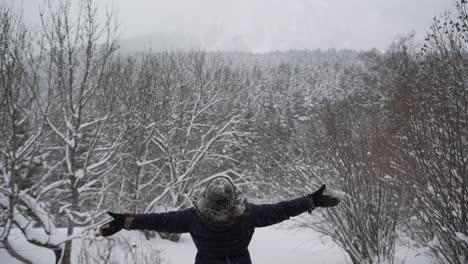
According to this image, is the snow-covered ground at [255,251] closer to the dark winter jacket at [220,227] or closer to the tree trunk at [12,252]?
the tree trunk at [12,252]

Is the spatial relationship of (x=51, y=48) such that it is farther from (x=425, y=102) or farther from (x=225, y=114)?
(x=225, y=114)

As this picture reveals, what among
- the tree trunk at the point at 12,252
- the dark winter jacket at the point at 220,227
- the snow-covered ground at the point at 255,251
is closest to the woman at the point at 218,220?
the dark winter jacket at the point at 220,227

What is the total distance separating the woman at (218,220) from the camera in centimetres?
221

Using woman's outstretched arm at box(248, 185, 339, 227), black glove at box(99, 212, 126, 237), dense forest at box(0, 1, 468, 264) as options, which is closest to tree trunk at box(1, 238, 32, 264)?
dense forest at box(0, 1, 468, 264)

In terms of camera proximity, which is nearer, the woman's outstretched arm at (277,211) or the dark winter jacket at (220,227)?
the dark winter jacket at (220,227)

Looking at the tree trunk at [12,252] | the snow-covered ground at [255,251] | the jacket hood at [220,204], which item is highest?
the jacket hood at [220,204]

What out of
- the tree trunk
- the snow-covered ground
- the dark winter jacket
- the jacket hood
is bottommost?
the snow-covered ground

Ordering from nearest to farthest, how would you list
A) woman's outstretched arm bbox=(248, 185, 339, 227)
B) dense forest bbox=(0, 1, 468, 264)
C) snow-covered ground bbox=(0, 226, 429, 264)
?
woman's outstretched arm bbox=(248, 185, 339, 227), dense forest bbox=(0, 1, 468, 264), snow-covered ground bbox=(0, 226, 429, 264)

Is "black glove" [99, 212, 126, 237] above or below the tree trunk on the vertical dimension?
above

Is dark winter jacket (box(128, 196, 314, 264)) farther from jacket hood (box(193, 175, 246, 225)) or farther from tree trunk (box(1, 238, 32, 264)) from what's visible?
tree trunk (box(1, 238, 32, 264))

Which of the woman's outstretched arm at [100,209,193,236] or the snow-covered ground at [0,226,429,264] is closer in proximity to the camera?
the woman's outstretched arm at [100,209,193,236]

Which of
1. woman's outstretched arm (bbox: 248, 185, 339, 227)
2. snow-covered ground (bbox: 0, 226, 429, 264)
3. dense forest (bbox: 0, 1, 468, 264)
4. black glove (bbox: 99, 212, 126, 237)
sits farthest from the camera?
snow-covered ground (bbox: 0, 226, 429, 264)

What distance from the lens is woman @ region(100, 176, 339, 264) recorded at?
7.24 ft

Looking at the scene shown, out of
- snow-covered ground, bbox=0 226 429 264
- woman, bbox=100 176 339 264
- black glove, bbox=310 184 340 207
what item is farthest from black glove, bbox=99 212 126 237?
snow-covered ground, bbox=0 226 429 264
